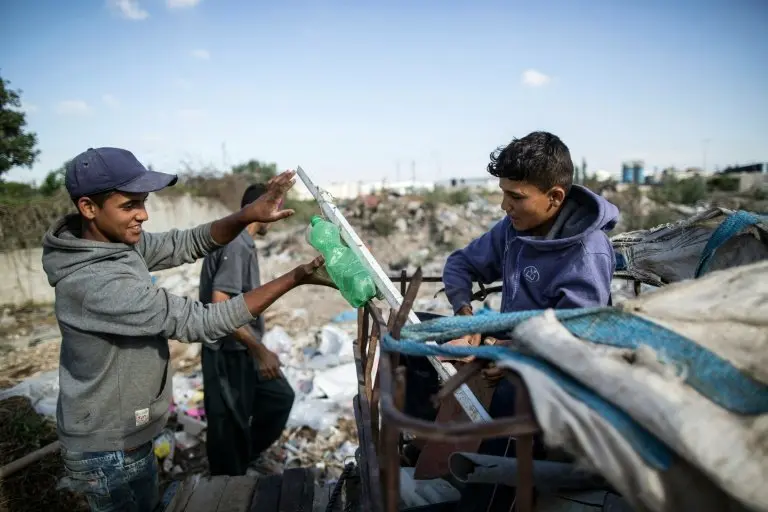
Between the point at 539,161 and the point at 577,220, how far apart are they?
13.0 inches

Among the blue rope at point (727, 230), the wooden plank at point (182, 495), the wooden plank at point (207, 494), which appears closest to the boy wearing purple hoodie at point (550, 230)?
the blue rope at point (727, 230)

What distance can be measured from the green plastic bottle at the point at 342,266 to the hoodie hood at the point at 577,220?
76 centimetres

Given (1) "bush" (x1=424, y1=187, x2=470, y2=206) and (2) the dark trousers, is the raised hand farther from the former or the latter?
(1) "bush" (x1=424, y1=187, x2=470, y2=206)

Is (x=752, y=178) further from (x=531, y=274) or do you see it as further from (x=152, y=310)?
(x=152, y=310)

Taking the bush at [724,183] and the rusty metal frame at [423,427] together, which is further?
the bush at [724,183]

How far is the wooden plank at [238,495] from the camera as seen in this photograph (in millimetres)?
2535

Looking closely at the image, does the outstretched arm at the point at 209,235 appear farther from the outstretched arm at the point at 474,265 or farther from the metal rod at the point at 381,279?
the outstretched arm at the point at 474,265

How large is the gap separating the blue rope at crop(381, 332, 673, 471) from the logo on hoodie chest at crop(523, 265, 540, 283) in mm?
1092

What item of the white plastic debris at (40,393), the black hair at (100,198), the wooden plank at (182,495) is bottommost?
the white plastic debris at (40,393)

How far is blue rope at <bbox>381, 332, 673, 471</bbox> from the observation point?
81cm

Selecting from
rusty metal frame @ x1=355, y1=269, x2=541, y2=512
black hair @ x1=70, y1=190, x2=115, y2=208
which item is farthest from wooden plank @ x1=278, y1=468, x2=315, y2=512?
black hair @ x1=70, y1=190, x2=115, y2=208

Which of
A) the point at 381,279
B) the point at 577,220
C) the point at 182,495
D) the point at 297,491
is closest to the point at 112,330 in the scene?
the point at 381,279

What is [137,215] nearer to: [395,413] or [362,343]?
[362,343]

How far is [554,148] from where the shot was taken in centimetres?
206
